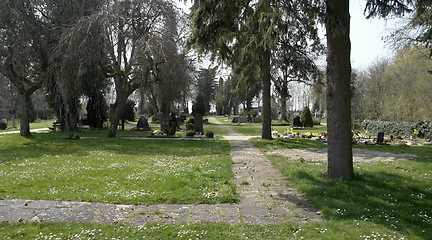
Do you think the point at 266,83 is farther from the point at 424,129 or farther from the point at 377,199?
the point at 377,199

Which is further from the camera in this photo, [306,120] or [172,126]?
[306,120]

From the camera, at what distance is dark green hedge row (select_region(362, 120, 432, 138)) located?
17.3 meters

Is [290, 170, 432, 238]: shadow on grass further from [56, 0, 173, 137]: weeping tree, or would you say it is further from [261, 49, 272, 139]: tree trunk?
[56, 0, 173, 137]: weeping tree

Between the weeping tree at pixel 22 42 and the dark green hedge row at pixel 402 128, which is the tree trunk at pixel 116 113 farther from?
the dark green hedge row at pixel 402 128

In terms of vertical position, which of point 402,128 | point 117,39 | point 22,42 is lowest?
point 402,128

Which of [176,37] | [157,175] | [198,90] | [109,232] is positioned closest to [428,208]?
[109,232]

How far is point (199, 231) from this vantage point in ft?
13.2

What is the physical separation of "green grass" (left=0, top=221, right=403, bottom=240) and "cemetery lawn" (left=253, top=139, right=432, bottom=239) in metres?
0.14

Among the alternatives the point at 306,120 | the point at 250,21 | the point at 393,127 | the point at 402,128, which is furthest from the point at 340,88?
the point at 306,120

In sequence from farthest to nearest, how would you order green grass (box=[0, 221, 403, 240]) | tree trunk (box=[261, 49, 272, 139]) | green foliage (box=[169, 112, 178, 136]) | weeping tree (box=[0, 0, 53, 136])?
green foliage (box=[169, 112, 178, 136]) < weeping tree (box=[0, 0, 53, 136]) < tree trunk (box=[261, 49, 272, 139]) < green grass (box=[0, 221, 403, 240])

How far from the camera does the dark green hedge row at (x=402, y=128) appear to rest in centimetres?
1727

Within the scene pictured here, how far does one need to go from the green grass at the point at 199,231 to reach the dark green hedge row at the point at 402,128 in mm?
16588

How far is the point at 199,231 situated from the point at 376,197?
→ 3574 millimetres

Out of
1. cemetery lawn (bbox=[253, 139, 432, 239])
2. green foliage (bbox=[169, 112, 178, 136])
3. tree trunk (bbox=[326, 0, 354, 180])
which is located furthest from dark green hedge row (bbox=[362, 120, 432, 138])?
green foliage (bbox=[169, 112, 178, 136])
